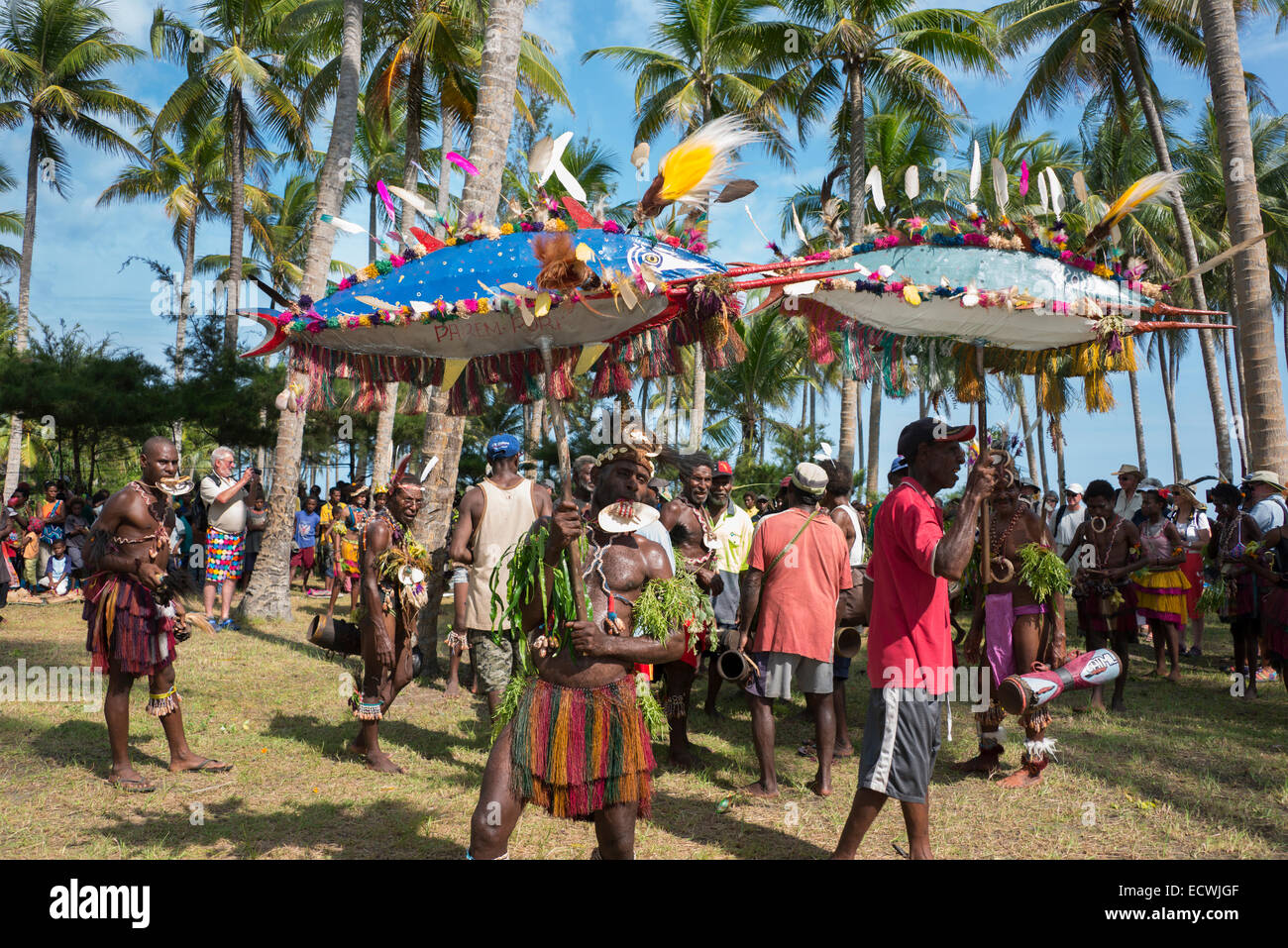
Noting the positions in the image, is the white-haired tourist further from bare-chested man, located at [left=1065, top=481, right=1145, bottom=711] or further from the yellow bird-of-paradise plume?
bare-chested man, located at [left=1065, top=481, right=1145, bottom=711]

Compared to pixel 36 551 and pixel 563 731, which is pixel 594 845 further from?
pixel 36 551

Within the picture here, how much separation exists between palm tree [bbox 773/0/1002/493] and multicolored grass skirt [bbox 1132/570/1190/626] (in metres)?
8.15

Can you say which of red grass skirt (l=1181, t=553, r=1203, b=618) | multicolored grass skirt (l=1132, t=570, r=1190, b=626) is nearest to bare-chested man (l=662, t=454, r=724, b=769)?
multicolored grass skirt (l=1132, t=570, r=1190, b=626)

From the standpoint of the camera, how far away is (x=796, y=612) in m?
5.29

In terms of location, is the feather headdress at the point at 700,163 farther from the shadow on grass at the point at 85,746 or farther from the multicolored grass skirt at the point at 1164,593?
the multicolored grass skirt at the point at 1164,593

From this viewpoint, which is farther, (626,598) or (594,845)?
(594,845)

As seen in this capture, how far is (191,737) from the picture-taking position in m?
6.09

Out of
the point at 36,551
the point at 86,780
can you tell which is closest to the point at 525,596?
the point at 86,780

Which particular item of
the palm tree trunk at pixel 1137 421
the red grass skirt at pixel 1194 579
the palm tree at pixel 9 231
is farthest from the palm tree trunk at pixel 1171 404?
the palm tree at pixel 9 231

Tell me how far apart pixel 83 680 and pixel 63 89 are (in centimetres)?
2158

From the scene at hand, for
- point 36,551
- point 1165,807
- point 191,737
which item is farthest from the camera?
point 36,551

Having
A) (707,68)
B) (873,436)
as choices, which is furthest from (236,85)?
(873,436)

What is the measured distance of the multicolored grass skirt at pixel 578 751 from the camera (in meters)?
3.20
